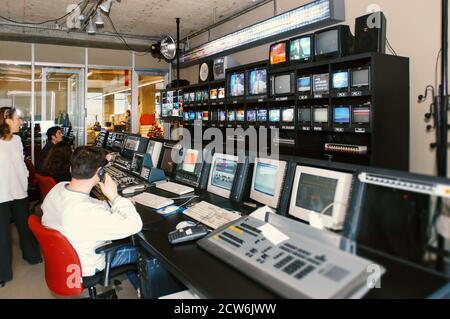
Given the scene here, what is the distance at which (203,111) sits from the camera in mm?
5480

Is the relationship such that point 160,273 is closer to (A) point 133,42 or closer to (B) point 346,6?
(B) point 346,6

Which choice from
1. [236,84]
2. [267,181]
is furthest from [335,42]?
[267,181]

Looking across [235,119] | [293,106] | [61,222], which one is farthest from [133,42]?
[61,222]

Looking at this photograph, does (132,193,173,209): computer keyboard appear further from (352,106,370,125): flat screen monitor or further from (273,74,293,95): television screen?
(273,74,293,95): television screen

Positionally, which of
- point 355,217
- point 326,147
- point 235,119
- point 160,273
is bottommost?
point 160,273

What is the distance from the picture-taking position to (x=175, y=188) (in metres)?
2.67

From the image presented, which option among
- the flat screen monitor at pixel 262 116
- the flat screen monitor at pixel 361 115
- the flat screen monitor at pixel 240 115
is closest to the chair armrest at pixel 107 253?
Answer: the flat screen monitor at pixel 361 115

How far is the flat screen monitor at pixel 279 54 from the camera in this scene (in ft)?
12.3

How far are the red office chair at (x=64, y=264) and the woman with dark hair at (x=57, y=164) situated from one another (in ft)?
6.17

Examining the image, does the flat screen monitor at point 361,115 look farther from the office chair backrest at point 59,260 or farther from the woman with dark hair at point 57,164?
the woman with dark hair at point 57,164

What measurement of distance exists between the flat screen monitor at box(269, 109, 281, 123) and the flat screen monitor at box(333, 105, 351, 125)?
78cm

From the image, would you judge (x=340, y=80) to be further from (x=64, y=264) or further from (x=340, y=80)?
(x=64, y=264)
